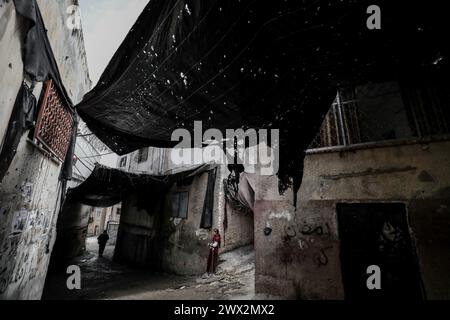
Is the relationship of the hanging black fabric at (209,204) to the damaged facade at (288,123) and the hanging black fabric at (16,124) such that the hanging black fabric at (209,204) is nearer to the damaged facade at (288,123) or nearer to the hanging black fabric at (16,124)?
the damaged facade at (288,123)

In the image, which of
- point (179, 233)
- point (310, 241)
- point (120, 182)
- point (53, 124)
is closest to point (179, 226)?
point (179, 233)

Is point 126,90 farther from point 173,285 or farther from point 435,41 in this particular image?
point 173,285

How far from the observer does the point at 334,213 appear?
511 centimetres

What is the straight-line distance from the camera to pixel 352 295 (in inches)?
186

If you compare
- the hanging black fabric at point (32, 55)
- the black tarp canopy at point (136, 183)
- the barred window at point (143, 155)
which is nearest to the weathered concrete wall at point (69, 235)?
the black tarp canopy at point (136, 183)

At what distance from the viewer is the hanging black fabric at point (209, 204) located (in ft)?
29.7

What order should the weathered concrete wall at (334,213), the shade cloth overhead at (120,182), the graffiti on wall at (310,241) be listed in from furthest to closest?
the shade cloth overhead at (120,182)
the graffiti on wall at (310,241)
the weathered concrete wall at (334,213)

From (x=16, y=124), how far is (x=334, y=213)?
18.2 ft

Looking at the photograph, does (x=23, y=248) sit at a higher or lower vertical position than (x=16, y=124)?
lower

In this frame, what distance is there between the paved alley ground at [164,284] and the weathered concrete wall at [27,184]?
3602 mm

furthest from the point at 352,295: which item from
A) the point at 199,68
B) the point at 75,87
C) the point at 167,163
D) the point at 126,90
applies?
the point at 167,163

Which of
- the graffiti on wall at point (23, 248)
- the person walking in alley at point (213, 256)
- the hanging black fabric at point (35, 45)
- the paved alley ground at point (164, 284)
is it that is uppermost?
the hanging black fabric at point (35, 45)

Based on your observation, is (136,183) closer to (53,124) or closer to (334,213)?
(53,124)
